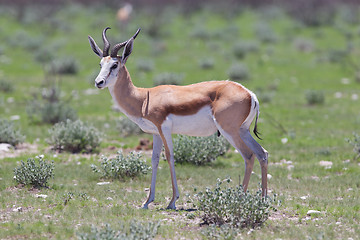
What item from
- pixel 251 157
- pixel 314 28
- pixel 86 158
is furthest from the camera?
pixel 314 28

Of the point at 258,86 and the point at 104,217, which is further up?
the point at 104,217

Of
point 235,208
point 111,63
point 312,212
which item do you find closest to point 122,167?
point 111,63

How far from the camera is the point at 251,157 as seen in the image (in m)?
8.91

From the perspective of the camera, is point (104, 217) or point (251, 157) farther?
point (251, 157)

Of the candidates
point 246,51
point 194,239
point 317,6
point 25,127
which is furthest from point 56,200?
point 317,6

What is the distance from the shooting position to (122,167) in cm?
1084

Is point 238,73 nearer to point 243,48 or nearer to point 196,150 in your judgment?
point 243,48

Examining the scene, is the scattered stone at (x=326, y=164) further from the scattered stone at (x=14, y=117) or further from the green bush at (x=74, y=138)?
the scattered stone at (x=14, y=117)

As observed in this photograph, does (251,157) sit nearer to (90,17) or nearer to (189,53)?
(189,53)

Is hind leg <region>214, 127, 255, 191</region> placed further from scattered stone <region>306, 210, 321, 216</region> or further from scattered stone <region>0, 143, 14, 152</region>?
Answer: scattered stone <region>0, 143, 14, 152</region>

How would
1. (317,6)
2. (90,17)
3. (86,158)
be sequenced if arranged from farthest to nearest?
1. (317,6)
2. (90,17)
3. (86,158)

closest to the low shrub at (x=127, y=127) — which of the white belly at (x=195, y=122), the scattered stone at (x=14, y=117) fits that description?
the scattered stone at (x=14, y=117)

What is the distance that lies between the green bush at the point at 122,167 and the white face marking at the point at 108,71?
7.65 ft

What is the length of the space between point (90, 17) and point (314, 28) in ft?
55.6
